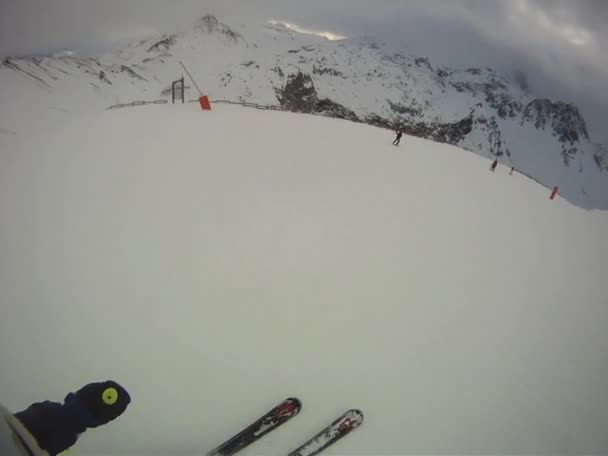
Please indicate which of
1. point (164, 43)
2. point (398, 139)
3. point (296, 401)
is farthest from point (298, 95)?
point (296, 401)

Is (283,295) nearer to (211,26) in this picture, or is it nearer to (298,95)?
(211,26)

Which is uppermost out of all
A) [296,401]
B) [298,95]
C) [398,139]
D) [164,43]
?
[298,95]

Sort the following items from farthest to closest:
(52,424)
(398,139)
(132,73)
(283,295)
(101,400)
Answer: (398,139)
(132,73)
(283,295)
(101,400)
(52,424)

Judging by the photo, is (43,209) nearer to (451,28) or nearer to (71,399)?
(71,399)

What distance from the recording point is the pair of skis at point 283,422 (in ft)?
5.79

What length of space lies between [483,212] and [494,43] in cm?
141

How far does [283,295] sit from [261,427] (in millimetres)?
783

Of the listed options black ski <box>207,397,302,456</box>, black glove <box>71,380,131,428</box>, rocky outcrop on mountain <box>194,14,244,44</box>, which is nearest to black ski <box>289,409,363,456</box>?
black ski <box>207,397,302,456</box>

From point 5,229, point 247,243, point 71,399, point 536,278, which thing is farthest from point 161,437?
point 536,278

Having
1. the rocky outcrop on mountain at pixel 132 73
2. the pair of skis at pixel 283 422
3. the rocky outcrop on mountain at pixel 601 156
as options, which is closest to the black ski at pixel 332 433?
the pair of skis at pixel 283 422

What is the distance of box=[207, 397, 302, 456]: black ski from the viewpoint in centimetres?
175

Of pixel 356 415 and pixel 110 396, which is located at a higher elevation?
pixel 110 396

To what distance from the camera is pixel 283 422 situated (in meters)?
1.86

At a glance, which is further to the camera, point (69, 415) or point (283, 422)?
point (283, 422)
